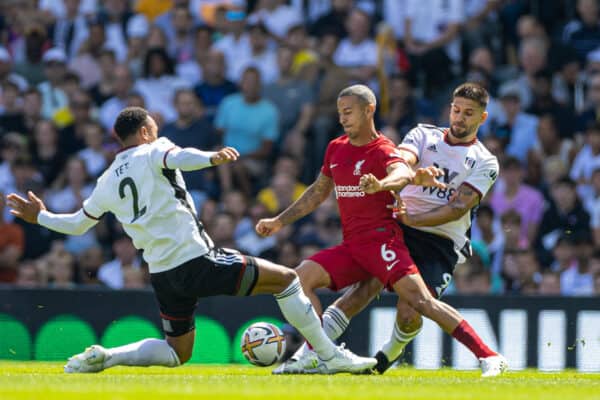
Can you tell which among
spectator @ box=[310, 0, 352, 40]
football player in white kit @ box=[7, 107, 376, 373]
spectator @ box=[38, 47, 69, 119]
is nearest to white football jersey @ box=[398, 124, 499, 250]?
football player in white kit @ box=[7, 107, 376, 373]

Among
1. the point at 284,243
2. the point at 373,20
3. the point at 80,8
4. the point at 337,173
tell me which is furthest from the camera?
the point at 80,8

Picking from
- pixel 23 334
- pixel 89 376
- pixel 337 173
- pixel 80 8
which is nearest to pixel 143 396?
pixel 89 376

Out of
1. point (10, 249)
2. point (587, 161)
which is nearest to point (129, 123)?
point (10, 249)

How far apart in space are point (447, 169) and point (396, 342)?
1517 mm

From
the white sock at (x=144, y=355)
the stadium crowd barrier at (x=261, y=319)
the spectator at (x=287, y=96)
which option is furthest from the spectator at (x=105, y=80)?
the white sock at (x=144, y=355)

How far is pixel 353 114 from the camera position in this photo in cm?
962

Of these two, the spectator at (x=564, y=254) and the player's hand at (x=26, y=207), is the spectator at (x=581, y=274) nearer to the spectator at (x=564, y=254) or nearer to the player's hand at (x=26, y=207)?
the spectator at (x=564, y=254)

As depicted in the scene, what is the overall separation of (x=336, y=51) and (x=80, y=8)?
4.87 meters

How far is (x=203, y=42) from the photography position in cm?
1816

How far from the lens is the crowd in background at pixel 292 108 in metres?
15.0

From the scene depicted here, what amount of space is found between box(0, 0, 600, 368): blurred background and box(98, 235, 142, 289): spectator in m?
0.03

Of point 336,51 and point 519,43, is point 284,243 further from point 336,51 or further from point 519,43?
point 519,43

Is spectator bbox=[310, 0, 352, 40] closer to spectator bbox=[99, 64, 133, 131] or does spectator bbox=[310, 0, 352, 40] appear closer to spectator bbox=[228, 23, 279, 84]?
spectator bbox=[228, 23, 279, 84]

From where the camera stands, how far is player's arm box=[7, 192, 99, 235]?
955 cm
